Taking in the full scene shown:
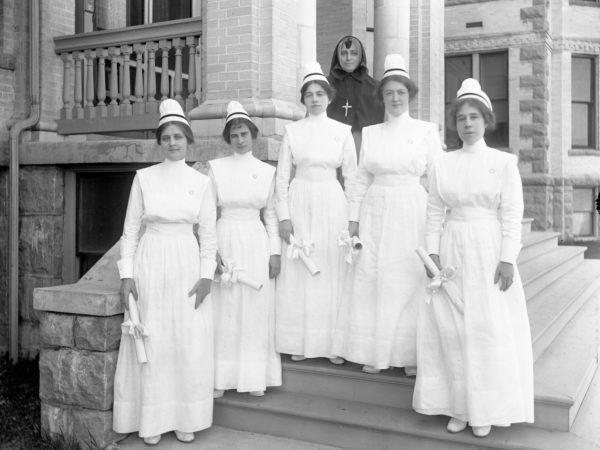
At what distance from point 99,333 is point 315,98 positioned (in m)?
2.26

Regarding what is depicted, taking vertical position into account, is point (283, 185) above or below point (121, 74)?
below

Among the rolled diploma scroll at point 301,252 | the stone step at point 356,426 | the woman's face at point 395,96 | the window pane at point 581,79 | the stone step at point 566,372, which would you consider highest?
the window pane at point 581,79

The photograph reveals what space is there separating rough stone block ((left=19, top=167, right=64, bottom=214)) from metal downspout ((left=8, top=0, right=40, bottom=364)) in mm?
163

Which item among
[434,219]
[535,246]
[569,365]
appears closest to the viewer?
[434,219]

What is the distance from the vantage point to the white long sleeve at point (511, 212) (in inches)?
162

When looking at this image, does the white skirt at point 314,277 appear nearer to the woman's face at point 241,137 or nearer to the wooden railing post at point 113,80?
the woman's face at point 241,137

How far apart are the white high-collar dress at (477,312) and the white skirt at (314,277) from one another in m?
0.83

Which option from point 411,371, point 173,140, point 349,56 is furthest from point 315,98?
point 411,371

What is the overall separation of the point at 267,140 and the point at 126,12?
193 inches

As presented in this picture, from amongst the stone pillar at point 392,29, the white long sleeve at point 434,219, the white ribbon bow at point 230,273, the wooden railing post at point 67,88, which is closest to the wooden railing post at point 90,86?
the wooden railing post at point 67,88

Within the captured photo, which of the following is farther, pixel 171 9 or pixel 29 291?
pixel 171 9

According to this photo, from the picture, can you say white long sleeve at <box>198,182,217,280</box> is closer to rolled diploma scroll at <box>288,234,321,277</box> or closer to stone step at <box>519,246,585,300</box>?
rolled diploma scroll at <box>288,234,321,277</box>

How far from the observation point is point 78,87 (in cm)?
866

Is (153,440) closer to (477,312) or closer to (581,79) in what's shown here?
(477,312)
